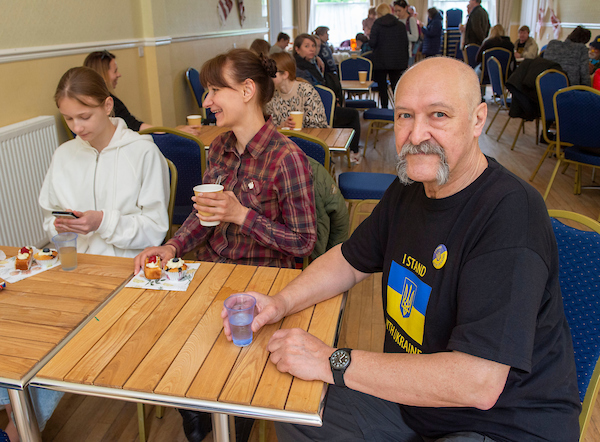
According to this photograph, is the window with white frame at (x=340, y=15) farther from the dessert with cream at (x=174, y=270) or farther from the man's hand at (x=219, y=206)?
the dessert with cream at (x=174, y=270)

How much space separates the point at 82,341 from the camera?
1.17 metres

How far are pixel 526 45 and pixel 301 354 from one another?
917 centimetres

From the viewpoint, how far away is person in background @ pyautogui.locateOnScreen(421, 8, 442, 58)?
10.3 metres

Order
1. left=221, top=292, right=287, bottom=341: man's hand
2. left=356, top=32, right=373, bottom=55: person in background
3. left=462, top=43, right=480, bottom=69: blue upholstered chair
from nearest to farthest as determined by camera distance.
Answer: left=221, top=292, right=287, bottom=341: man's hand → left=356, top=32, right=373, bottom=55: person in background → left=462, top=43, right=480, bottom=69: blue upholstered chair

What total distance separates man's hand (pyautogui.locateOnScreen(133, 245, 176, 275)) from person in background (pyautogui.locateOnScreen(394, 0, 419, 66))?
767cm

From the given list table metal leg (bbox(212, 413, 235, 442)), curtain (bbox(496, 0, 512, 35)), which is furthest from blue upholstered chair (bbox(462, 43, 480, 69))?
table metal leg (bbox(212, 413, 235, 442))

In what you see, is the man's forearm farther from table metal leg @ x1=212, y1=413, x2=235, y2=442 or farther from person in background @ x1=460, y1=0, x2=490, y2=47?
person in background @ x1=460, y1=0, x2=490, y2=47

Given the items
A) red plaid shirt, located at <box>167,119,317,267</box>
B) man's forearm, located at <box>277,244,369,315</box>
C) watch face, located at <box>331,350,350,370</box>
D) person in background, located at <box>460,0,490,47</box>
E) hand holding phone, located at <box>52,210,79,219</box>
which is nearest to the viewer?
watch face, located at <box>331,350,350,370</box>

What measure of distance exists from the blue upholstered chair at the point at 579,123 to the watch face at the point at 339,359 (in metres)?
3.29

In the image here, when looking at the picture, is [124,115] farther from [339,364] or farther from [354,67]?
[354,67]

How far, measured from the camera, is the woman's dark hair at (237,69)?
1.67 metres

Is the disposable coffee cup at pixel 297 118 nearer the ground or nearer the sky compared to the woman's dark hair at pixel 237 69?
nearer the ground

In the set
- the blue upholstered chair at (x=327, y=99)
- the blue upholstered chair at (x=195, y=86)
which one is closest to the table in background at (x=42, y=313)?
the blue upholstered chair at (x=327, y=99)

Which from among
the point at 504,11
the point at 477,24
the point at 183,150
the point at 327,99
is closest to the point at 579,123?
the point at 327,99
